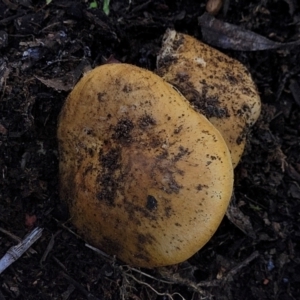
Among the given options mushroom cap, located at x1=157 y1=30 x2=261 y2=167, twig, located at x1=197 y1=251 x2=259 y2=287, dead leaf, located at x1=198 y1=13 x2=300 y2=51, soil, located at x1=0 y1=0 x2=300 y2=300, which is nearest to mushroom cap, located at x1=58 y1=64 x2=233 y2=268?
mushroom cap, located at x1=157 y1=30 x2=261 y2=167

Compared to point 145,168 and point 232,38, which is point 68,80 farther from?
point 232,38

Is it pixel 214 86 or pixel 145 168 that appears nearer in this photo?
pixel 145 168

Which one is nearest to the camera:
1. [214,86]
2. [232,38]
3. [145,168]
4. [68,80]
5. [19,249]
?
[145,168]

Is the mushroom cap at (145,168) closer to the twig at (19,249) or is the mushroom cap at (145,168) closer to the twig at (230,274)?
the twig at (19,249)

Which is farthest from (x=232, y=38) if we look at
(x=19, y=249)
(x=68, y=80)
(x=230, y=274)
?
(x=19, y=249)

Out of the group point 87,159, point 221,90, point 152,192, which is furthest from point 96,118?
point 221,90

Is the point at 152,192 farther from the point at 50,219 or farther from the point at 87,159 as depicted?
the point at 50,219
